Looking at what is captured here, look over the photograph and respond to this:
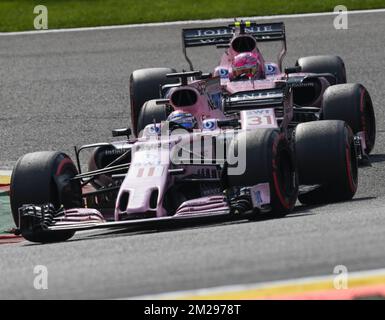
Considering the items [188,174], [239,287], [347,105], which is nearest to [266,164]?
[188,174]

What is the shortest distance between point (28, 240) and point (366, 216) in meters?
2.74

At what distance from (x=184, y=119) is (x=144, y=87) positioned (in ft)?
10.4

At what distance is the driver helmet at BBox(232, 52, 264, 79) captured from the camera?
42.5 feet

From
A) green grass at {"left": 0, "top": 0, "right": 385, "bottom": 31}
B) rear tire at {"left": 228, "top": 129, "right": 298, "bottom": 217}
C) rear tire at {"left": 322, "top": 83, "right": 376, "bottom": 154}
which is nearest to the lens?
rear tire at {"left": 228, "top": 129, "right": 298, "bottom": 217}

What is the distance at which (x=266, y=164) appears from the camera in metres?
9.41

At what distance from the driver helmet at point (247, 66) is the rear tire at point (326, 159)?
2.70 metres

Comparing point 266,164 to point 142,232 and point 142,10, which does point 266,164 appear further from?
point 142,10

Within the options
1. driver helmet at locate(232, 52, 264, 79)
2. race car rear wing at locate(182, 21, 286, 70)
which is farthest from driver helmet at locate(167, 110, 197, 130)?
race car rear wing at locate(182, 21, 286, 70)

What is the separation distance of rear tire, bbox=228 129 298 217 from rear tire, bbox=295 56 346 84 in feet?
13.6

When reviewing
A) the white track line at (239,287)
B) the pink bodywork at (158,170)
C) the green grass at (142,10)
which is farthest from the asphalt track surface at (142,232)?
the green grass at (142,10)

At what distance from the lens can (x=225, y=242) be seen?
24.7 feet

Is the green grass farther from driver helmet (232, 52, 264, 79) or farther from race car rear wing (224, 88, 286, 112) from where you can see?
race car rear wing (224, 88, 286, 112)
